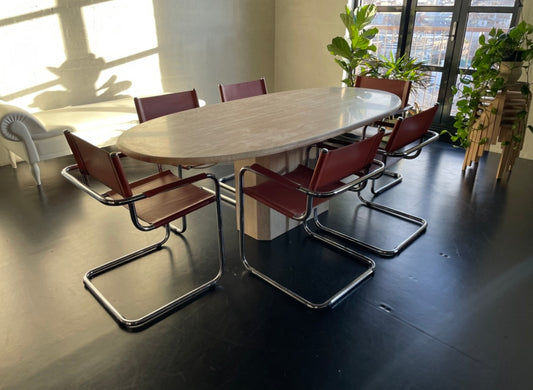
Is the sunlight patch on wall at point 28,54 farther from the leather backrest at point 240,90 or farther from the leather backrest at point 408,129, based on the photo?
the leather backrest at point 408,129

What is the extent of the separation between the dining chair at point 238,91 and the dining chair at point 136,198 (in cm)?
92

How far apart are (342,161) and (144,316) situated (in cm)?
123

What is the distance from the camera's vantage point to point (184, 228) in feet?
8.94

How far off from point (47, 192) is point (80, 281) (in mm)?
1473

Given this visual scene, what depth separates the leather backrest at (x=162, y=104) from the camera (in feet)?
8.61

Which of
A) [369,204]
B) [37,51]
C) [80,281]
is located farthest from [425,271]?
[37,51]

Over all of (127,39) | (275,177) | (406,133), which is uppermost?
(127,39)

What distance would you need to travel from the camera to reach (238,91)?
10.3 ft

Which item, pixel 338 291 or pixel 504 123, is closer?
pixel 338 291

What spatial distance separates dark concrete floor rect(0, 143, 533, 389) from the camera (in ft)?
5.44

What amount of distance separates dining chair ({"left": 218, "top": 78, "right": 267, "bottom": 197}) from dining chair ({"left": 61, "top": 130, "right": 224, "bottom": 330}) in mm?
923

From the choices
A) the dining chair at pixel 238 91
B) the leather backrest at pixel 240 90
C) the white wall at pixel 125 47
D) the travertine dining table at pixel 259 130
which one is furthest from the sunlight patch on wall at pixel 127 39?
the travertine dining table at pixel 259 130

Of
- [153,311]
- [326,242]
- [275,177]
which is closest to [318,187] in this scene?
[275,177]

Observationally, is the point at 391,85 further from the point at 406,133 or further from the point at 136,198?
the point at 136,198
